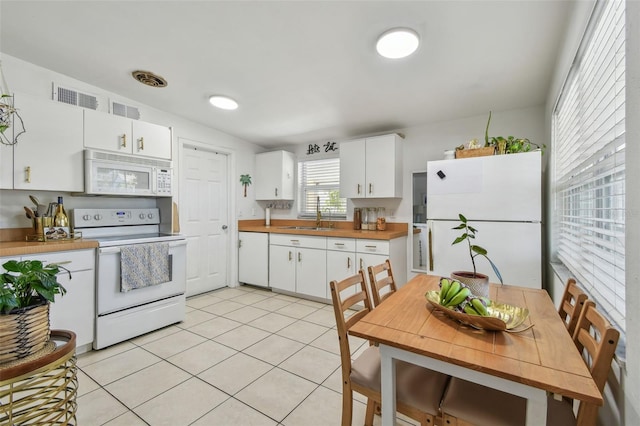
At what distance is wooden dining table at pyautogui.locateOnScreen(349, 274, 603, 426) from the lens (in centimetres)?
81

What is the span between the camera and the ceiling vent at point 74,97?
257cm

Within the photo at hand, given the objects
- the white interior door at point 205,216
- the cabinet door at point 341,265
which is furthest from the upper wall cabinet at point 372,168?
the white interior door at point 205,216

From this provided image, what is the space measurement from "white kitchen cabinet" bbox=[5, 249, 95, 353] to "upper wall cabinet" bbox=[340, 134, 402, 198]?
9.23 ft

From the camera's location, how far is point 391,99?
2867mm

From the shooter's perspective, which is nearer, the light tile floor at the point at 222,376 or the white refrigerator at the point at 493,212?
the light tile floor at the point at 222,376

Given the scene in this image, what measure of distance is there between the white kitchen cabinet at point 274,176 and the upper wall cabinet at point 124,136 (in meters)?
1.67

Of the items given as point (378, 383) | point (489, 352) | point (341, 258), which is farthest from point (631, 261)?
point (341, 258)

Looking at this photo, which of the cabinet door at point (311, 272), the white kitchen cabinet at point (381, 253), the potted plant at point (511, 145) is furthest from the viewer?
the cabinet door at point (311, 272)

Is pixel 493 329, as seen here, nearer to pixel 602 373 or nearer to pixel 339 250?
pixel 602 373

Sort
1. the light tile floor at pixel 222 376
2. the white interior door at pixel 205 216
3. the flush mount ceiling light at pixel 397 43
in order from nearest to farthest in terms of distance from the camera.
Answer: the light tile floor at pixel 222 376 → the flush mount ceiling light at pixel 397 43 → the white interior door at pixel 205 216

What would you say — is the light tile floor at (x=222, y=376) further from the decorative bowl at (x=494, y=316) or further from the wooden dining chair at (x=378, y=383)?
the decorative bowl at (x=494, y=316)

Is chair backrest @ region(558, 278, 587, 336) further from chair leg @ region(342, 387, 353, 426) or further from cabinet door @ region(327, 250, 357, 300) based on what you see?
cabinet door @ region(327, 250, 357, 300)

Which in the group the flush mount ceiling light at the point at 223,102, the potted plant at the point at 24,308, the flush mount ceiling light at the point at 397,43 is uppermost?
the flush mount ceiling light at the point at 223,102

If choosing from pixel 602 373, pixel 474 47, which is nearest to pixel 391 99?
pixel 474 47
